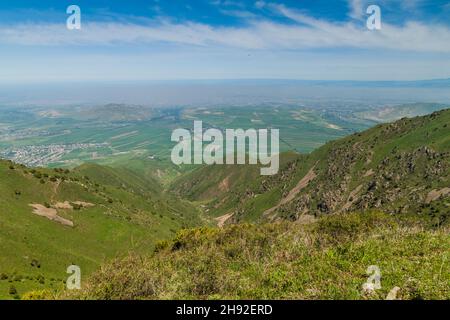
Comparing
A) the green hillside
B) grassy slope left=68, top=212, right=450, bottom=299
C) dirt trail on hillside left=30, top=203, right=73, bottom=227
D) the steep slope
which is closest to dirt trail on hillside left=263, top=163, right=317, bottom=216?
the steep slope

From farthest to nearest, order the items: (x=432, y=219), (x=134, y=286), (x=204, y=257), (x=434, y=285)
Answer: (x=432, y=219) → (x=204, y=257) → (x=134, y=286) → (x=434, y=285)

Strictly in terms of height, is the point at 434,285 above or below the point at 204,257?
above

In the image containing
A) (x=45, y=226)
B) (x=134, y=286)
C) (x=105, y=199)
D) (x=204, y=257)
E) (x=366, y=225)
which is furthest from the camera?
(x=105, y=199)

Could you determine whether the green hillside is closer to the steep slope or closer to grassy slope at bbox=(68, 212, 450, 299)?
grassy slope at bbox=(68, 212, 450, 299)

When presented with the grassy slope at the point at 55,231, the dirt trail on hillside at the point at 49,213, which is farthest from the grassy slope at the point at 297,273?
the dirt trail on hillside at the point at 49,213

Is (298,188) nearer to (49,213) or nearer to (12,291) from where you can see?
(49,213)

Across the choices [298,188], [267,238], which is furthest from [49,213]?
[298,188]

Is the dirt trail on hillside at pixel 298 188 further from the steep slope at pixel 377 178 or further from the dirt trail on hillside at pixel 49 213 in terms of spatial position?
the dirt trail on hillside at pixel 49 213

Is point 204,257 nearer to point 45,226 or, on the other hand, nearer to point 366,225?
point 366,225
